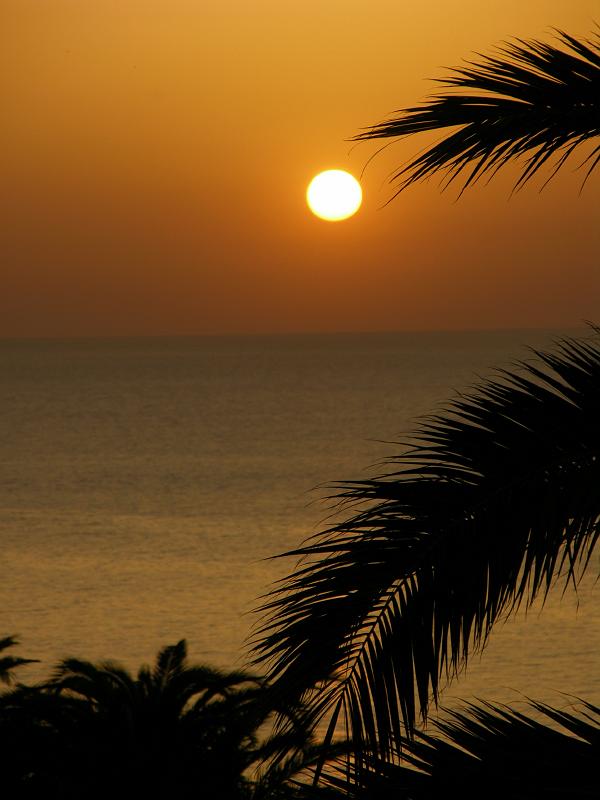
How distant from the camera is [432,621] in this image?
9.55ft

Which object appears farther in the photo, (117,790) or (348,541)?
(117,790)

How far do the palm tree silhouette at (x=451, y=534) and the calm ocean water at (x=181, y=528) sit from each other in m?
0.69

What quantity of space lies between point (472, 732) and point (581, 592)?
4279 centimetres

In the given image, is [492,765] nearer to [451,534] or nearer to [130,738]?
[451,534]

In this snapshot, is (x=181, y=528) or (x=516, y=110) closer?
(x=516, y=110)

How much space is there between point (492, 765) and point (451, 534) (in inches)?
22.2

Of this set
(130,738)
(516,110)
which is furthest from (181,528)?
(516,110)

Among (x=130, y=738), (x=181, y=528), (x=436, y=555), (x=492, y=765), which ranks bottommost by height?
(x=492, y=765)

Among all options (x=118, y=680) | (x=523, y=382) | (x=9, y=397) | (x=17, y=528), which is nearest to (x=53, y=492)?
(x=17, y=528)

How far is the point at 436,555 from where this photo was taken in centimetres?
293

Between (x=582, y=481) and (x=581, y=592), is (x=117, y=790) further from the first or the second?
(x=581, y=592)

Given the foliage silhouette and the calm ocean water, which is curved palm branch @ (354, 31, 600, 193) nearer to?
the calm ocean water

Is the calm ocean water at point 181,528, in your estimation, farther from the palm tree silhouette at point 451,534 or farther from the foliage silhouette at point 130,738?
the foliage silhouette at point 130,738

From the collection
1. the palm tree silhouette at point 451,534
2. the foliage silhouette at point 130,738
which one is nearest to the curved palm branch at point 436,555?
the palm tree silhouette at point 451,534
